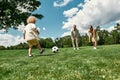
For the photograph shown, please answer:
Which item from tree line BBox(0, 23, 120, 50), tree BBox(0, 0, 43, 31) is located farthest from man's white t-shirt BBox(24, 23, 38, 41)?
tree line BBox(0, 23, 120, 50)

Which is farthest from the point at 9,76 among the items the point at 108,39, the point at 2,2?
the point at 108,39

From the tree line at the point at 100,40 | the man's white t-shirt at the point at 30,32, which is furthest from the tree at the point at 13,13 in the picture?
the tree line at the point at 100,40

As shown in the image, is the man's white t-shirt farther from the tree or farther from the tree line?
the tree line

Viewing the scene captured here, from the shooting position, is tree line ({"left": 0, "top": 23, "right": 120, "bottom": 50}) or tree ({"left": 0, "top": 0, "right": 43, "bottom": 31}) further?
tree line ({"left": 0, "top": 23, "right": 120, "bottom": 50})

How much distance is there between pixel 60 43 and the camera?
481ft

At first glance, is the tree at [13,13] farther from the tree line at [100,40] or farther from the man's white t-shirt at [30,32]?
the tree line at [100,40]

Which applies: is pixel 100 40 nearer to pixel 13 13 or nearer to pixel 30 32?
pixel 13 13

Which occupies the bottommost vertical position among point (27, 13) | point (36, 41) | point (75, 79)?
point (75, 79)

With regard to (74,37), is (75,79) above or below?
below

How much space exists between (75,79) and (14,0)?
142 ft

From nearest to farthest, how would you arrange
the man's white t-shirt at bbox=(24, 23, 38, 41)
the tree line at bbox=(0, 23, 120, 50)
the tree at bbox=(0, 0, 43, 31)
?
the man's white t-shirt at bbox=(24, 23, 38, 41) < the tree at bbox=(0, 0, 43, 31) < the tree line at bbox=(0, 23, 120, 50)

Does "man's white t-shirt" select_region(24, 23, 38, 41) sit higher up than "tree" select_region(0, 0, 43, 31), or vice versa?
"tree" select_region(0, 0, 43, 31)

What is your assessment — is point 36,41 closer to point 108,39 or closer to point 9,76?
point 9,76

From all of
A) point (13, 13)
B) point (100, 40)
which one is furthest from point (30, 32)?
point (100, 40)
